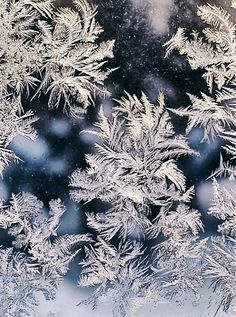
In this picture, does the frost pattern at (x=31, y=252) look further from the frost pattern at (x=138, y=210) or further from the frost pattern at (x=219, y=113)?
the frost pattern at (x=219, y=113)

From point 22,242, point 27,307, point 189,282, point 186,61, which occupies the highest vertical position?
point 186,61

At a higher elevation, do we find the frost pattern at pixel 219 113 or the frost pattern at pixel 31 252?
the frost pattern at pixel 219 113

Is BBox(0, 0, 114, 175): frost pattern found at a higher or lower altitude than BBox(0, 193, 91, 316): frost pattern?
higher

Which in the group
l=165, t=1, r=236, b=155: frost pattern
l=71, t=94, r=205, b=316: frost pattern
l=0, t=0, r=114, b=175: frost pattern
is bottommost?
l=71, t=94, r=205, b=316: frost pattern

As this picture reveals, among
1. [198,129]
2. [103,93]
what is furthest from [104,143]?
[198,129]

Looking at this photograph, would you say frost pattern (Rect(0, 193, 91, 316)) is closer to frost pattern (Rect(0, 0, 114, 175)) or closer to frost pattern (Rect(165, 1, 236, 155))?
frost pattern (Rect(0, 0, 114, 175))

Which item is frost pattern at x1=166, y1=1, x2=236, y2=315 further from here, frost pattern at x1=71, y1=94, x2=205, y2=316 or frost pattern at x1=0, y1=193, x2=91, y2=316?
frost pattern at x1=0, y1=193, x2=91, y2=316

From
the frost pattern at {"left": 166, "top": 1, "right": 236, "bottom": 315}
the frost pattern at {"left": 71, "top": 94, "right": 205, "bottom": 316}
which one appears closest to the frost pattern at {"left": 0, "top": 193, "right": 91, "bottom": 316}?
the frost pattern at {"left": 71, "top": 94, "right": 205, "bottom": 316}

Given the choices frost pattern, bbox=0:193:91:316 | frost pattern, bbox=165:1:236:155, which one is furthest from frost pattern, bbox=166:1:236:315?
frost pattern, bbox=0:193:91:316

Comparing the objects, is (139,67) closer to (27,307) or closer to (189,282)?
(189,282)

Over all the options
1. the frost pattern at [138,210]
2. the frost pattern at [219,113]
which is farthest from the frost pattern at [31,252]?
the frost pattern at [219,113]

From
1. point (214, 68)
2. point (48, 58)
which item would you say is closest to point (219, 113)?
point (214, 68)
